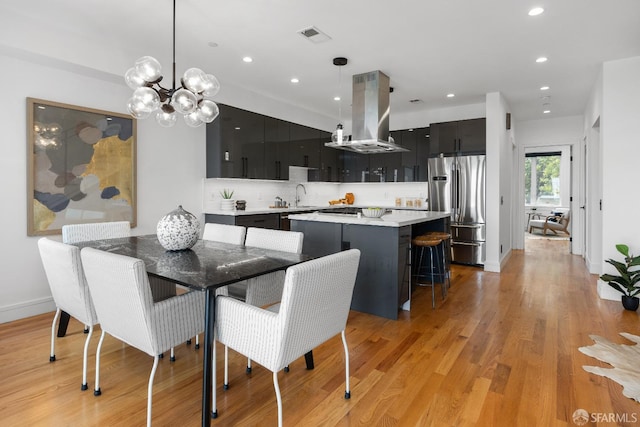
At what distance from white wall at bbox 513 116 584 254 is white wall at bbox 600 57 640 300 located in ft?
9.50

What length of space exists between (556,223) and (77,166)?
10580 mm

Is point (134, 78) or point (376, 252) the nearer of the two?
point (134, 78)

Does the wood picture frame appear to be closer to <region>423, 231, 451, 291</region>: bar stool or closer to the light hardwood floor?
the light hardwood floor

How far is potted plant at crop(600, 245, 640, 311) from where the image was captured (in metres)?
3.56

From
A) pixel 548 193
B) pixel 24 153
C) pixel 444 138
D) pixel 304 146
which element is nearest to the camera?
pixel 24 153

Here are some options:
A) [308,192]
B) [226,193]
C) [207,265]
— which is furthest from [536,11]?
[308,192]

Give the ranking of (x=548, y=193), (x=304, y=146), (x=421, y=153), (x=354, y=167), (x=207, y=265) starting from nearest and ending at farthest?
(x=207, y=265) < (x=304, y=146) < (x=421, y=153) < (x=354, y=167) < (x=548, y=193)

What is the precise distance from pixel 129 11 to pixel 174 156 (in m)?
1.83

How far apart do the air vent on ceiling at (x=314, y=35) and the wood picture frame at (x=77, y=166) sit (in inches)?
86.0

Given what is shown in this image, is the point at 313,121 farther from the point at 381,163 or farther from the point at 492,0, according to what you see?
the point at 492,0

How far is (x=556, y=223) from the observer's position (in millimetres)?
9430


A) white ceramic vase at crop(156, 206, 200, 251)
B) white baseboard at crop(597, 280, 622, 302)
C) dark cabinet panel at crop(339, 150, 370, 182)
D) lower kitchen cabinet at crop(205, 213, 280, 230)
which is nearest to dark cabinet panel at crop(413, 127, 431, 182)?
dark cabinet panel at crop(339, 150, 370, 182)

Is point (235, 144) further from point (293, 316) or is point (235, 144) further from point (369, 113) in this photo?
point (293, 316)

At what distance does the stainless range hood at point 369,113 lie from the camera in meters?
4.15
